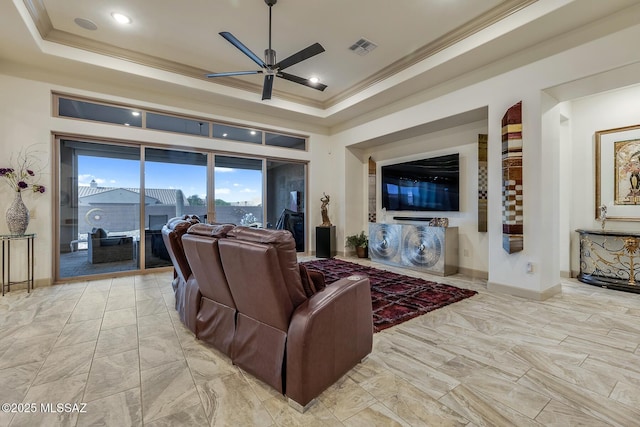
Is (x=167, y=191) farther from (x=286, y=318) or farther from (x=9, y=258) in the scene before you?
(x=286, y=318)

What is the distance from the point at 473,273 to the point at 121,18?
19.6 feet

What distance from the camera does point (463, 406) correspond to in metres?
1.58

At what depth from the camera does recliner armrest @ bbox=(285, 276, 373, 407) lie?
4.96 feet

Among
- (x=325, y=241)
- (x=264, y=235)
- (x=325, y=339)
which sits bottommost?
(x=325, y=339)

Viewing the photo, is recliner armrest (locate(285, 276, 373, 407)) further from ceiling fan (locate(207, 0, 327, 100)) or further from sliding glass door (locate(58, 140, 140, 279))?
sliding glass door (locate(58, 140, 140, 279))

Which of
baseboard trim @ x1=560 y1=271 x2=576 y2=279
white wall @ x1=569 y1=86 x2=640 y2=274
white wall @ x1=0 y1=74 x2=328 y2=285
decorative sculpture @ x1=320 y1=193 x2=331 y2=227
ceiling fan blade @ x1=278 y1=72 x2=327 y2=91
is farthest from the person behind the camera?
decorative sculpture @ x1=320 y1=193 x2=331 y2=227

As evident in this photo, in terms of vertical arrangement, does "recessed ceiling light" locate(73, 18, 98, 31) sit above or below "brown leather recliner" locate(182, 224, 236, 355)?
above

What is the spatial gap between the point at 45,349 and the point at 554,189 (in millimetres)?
5327

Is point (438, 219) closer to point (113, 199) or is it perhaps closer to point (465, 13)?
point (465, 13)

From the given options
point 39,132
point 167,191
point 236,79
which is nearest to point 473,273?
point 236,79

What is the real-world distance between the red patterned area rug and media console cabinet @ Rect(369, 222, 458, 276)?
22.1 inches

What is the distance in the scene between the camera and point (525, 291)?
348cm

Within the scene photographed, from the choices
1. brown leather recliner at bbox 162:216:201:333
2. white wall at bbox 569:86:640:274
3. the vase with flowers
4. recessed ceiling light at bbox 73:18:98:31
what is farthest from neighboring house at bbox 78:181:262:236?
white wall at bbox 569:86:640:274

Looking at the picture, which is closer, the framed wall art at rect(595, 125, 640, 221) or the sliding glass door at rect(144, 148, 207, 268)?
the framed wall art at rect(595, 125, 640, 221)
